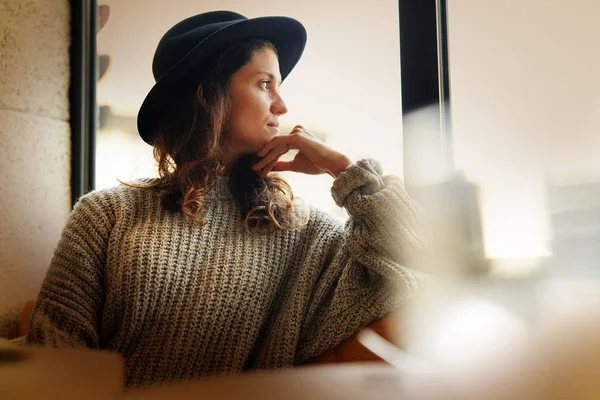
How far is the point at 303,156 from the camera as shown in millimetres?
1240

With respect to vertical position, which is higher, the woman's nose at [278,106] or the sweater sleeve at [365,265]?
the woman's nose at [278,106]

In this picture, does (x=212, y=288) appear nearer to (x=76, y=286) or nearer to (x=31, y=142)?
(x=76, y=286)

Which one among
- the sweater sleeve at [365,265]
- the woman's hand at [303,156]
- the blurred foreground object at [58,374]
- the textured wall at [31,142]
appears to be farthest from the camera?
the textured wall at [31,142]

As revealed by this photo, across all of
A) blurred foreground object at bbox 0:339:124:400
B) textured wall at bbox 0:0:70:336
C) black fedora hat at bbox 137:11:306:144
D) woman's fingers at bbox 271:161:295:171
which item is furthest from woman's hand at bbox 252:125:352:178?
blurred foreground object at bbox 0:339:124:400

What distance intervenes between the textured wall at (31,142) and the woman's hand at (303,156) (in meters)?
0.77

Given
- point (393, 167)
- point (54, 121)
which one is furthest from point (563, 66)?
point (54, 121)

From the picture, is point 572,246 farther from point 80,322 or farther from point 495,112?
point 80,322

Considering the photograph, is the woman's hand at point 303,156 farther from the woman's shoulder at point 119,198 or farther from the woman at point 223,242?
the woman's shoulder at point 119,198

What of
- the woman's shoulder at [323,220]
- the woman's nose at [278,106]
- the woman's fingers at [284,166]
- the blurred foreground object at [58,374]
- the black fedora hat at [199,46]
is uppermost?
the black fedora hat at [199,46]

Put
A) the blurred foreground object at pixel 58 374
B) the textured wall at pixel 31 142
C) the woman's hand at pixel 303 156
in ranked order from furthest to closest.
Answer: the textured wall at pixel 31 142, the woman's hand at pixel 303 156, the blurred foreground object at pixel 58 374

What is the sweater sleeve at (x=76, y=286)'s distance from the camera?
3.47 ft

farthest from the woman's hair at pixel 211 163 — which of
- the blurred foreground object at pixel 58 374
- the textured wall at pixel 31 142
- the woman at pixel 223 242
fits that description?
the blurred foreground object at pixel 58 374

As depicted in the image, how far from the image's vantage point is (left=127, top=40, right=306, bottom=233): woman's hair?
1188 mm

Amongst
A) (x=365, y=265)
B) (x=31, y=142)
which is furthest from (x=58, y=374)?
(x=31, y=142)
